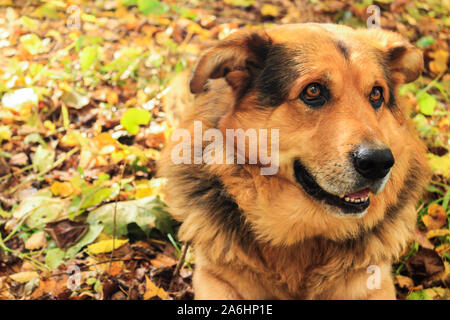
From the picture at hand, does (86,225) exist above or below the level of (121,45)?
below

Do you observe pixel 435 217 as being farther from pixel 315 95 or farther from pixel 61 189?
pixel 61 189

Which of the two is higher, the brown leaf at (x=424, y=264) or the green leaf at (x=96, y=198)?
the green leaf at (x=96, y=198)

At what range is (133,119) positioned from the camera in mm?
3869

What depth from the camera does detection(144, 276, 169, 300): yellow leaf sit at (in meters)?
2.86

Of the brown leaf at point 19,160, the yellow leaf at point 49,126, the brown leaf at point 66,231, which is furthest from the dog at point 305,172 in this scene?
the yellow leaf at point 49,126

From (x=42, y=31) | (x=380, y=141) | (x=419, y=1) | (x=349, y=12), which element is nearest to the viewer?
(x=380, y=141)

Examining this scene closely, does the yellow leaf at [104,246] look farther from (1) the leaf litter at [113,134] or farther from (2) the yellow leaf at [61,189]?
(2) the yellow leaf at [61,189]

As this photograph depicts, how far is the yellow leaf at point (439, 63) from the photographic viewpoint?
199 inches

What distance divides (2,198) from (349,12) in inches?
179

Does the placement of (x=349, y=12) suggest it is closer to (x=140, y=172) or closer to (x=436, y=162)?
(x=436, y=162)

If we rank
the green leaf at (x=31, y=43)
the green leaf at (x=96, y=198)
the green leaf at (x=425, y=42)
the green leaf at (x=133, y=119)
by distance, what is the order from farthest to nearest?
1. the green leaf at (x=425, y=42)
2. the green leaf at (x=31, y=43)
3. the green leaf at (x=133, y=119)
4. the green leaf at (x=96, y=198)

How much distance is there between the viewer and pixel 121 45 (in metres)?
5.30

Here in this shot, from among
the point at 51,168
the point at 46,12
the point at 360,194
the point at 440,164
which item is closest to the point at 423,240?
the point at 440,164

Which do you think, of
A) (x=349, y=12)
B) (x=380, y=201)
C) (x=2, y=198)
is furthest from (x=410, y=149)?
(x=349, y=12)
